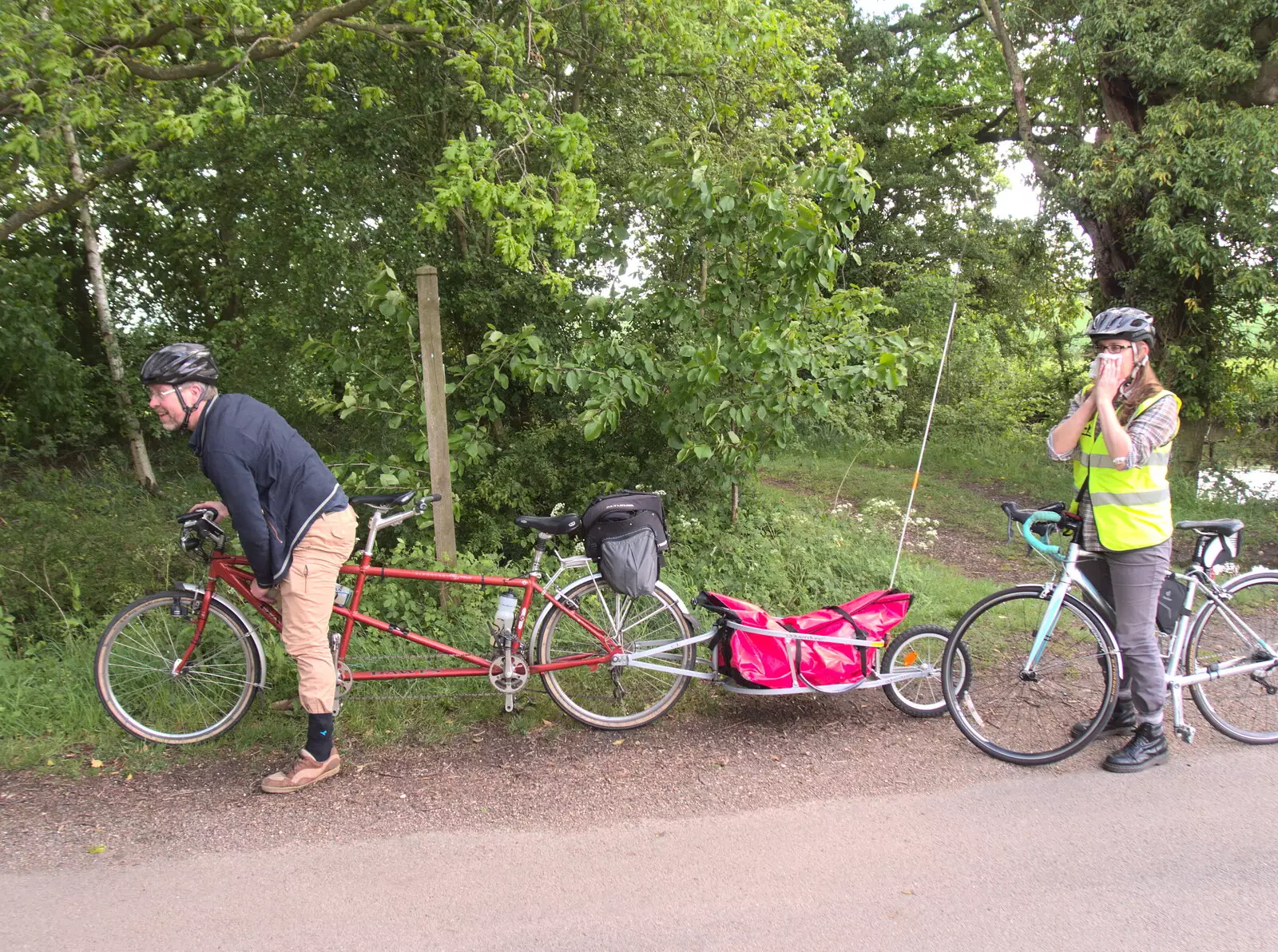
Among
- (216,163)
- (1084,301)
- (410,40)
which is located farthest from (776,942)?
(1084,301)

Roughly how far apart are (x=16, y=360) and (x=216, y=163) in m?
5.39

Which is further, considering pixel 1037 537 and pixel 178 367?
pixel 1037 537

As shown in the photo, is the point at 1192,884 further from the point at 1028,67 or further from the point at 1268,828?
the point at 1028,67

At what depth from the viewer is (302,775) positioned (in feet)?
11.8

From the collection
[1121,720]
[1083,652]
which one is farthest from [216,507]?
[1121,720]

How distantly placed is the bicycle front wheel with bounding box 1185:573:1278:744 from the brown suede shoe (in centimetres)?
408

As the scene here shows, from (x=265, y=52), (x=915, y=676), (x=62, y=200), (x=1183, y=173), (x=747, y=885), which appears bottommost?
(x=747, y=885)

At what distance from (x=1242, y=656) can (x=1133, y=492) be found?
3.95 ft

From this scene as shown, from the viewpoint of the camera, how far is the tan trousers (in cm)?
366

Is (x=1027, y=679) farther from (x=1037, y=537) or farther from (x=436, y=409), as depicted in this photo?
(x=436, y=409)

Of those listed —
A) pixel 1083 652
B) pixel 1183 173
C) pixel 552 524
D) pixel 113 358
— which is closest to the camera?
pixel 1083 652

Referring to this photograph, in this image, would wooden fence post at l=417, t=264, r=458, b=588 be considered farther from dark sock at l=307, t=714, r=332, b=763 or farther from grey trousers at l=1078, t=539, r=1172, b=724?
grey trousers at l=1078, t=539, r=1172, b=724

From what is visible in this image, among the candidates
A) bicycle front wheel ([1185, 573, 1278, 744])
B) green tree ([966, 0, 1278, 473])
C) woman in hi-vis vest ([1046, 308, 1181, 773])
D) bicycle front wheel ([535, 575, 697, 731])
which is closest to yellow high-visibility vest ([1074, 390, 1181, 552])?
woman in hi-vis vest ([1046, 308, 1181, 773])

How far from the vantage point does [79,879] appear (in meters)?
2.97
